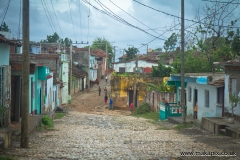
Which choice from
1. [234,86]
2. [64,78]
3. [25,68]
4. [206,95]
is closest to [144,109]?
[206,95]

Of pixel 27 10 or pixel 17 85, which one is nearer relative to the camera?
pixel 27 10

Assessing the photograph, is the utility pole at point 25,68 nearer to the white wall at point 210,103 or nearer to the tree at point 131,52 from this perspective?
the white wall at point 210,103

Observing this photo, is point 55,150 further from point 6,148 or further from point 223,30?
point 223,30

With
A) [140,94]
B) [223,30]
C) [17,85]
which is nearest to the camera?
[17,85]

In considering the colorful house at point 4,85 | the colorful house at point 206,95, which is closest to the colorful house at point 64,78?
the colorful house at point 206,95

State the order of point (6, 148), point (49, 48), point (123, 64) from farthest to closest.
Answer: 1. point (123, 64)
2. point (49, 48)
3. point (6, 148)

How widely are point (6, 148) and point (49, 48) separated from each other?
46582 mm

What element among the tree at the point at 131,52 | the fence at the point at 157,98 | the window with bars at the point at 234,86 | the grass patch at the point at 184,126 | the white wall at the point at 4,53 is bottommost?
the grass patch at the point at 184,126

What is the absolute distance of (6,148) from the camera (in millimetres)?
12531

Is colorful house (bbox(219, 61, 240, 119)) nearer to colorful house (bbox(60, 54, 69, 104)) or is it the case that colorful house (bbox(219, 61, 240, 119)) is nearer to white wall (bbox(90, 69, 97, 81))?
colorful house (bbox(60, 54, 69, 104))

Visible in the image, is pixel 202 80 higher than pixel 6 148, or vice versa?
pixel 202 80

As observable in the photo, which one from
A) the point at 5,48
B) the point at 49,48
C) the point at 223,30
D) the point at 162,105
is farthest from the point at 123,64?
the point at 5,48

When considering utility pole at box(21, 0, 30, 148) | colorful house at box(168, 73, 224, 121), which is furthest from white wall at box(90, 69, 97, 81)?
utility pole at box(21, 0, 30, 148)

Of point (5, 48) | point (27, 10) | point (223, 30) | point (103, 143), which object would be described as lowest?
point (103, 143)
